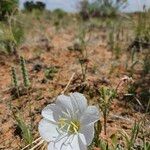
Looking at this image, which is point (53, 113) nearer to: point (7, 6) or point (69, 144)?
point (69, 144)

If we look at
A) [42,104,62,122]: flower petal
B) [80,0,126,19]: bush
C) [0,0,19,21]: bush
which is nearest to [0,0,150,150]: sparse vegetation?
[0,0,19,21]: bush

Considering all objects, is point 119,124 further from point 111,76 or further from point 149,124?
point 111,76

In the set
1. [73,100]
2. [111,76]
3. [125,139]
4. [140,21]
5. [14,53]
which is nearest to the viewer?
[73,100]

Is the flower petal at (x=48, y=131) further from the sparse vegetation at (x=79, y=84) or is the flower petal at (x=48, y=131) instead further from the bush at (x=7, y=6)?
the bush at (x=7, y=6)

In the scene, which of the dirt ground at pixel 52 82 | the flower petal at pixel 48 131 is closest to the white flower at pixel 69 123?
the flower petal at pixel 48 131

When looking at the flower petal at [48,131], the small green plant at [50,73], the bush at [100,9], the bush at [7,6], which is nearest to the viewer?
the flower petal at [48,131]

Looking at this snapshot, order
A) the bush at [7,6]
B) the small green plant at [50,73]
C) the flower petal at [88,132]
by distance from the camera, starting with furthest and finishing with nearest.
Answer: the bush at [7,6] < the small green plant at [50,73] < the flower petal at [88,132]

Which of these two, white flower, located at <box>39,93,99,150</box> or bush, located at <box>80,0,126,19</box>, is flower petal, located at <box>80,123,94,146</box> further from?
bush, located at <box>80,0,126,19</box>

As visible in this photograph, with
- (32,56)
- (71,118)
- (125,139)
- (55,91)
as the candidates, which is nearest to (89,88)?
(55,91)
